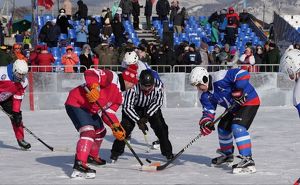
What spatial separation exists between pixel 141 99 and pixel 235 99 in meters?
1.61

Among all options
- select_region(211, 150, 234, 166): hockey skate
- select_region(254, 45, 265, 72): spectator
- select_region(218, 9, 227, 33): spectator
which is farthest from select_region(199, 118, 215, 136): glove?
select_region(218, 9, 227, 33): spectator

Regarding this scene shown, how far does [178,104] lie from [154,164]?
7.59 meters

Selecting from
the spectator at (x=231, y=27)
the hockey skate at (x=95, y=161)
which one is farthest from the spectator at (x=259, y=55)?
the hockey skate at (x=95, y=161)

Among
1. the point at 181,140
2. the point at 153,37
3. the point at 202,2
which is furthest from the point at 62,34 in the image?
the point at 202,2

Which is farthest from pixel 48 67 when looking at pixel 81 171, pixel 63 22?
pixel 81 171

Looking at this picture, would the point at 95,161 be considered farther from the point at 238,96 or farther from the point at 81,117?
the point at 238,96

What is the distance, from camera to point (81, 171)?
8336 mm

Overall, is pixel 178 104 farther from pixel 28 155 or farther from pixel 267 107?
pixel 28 155

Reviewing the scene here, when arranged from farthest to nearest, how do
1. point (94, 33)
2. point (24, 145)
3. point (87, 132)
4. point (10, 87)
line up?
point (94, 33) → point (24, 145) → point (10, 87) → point (87, 132)

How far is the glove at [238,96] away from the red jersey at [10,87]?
357 centimetres

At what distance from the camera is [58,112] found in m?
16.1

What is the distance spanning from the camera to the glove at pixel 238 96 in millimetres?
8383

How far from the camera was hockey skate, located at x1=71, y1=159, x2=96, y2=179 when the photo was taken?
8320mm

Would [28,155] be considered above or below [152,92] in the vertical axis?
below
